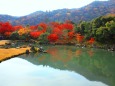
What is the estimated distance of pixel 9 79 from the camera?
2841cm

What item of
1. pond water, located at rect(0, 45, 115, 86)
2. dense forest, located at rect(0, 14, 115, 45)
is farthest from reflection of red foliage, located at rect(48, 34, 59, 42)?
pond water, located at rect(0, 45, 115, 86)

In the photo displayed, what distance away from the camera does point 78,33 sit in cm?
7875

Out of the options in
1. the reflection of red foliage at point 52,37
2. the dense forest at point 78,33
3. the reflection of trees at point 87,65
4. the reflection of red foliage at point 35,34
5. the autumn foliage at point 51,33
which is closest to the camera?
the reflection of trees at point 87,65

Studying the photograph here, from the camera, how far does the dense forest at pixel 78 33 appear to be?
213 feet

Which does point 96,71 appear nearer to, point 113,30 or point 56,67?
point 56,67

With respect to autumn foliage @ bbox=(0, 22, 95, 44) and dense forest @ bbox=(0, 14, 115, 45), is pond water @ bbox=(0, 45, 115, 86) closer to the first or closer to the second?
dense forest @ bbox=(0, 14, 115, 45)

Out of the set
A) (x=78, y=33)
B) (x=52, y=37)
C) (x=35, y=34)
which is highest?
(x=78, y=33)

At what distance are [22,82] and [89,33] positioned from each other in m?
47.4

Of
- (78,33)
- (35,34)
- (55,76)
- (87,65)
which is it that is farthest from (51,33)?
(55,76)

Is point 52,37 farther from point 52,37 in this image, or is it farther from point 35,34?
point 35,34

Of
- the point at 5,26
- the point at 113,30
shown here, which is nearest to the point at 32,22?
the point at 5,26

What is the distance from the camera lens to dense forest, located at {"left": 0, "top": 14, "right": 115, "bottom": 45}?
64812mm

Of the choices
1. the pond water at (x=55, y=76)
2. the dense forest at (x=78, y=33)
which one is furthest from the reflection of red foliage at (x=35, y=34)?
the pond water at (x=55, y=76)

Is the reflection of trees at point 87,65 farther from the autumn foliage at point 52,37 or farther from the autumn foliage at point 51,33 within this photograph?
the autumn foliage at point 52,37
